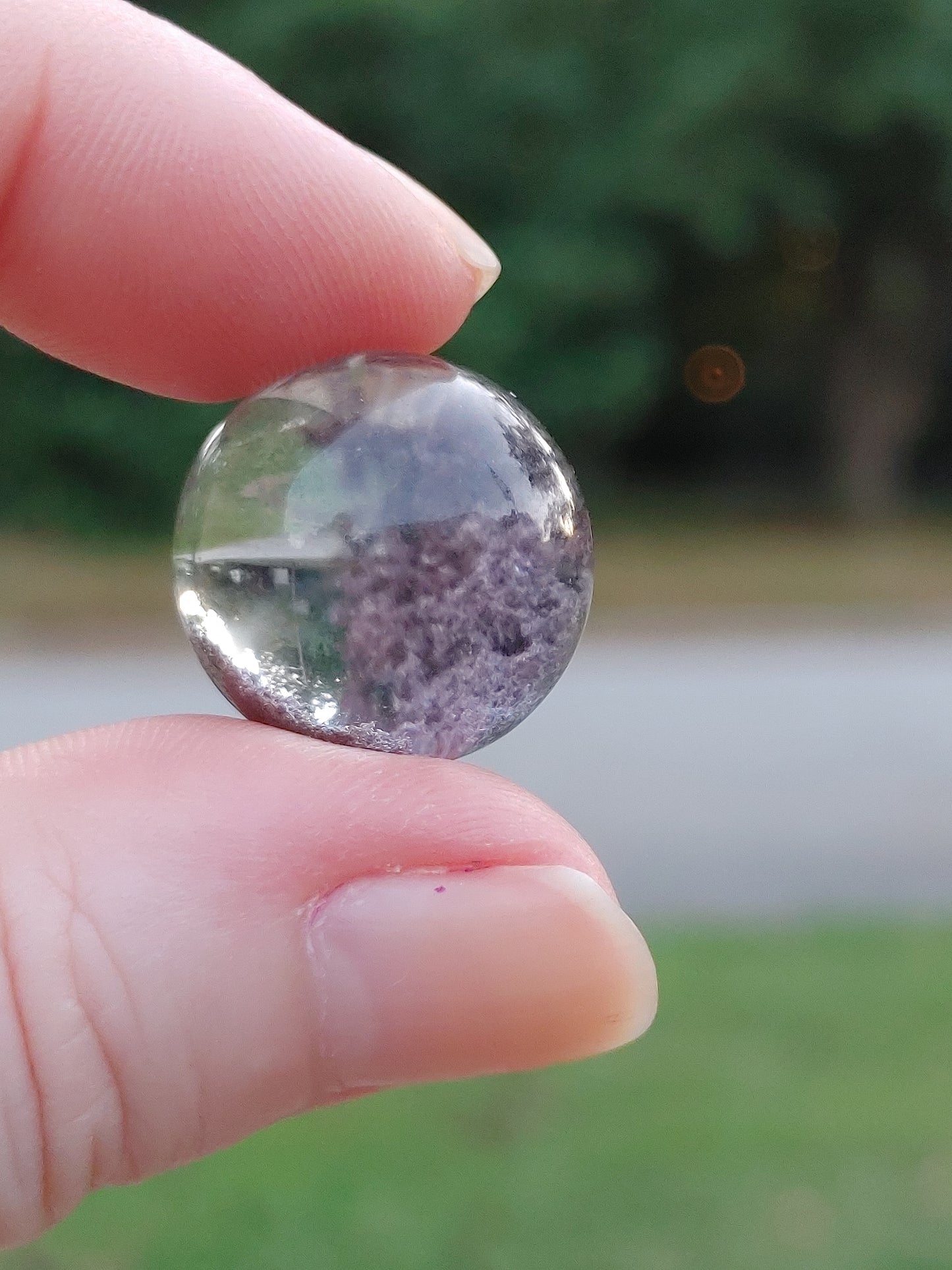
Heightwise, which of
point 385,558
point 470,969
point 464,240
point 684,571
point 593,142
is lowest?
point 684,571

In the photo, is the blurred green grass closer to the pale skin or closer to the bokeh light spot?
the pale skin

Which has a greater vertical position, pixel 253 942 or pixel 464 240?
pixel 464 240

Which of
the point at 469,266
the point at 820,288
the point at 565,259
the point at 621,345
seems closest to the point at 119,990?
the point at 469,266

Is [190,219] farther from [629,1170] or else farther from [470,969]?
[629,1170]

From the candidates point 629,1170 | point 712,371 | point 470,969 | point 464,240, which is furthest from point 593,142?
point 470,969

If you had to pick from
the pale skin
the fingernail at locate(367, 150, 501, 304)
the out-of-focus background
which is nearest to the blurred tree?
the out-of-focus background

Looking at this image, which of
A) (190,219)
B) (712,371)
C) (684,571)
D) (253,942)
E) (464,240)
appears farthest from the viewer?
(712,371)

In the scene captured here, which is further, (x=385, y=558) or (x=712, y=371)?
(x=712, y=371)
